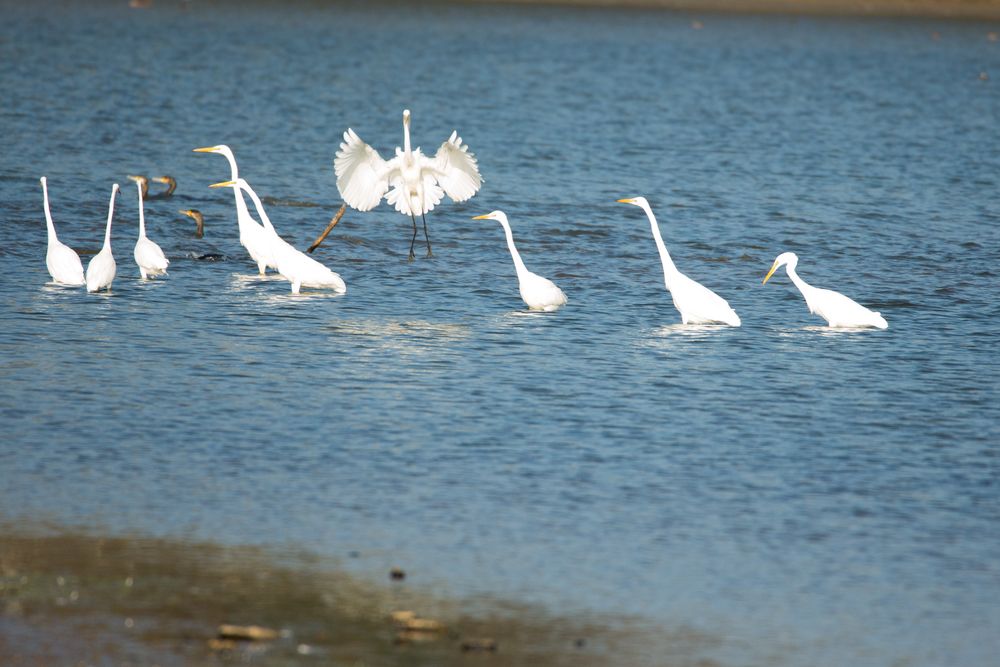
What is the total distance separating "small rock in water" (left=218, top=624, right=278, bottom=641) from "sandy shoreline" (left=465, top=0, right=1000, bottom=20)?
170 ft

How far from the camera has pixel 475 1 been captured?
62531mm

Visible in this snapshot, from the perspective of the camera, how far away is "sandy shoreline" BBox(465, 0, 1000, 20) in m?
55.7

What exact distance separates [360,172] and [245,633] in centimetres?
836

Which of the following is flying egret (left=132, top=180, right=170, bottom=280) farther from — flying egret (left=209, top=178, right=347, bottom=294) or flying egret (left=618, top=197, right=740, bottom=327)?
flying egret (left=618, top=197, right=740, bottom=327)

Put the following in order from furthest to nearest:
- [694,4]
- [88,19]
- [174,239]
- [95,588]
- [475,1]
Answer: [475,1] → [694,4] → [88,19] → [174,239] → [95,588]

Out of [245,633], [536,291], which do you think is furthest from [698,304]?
[245,633]

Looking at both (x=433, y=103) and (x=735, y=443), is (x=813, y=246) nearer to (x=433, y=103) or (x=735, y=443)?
(x=735, y=443)

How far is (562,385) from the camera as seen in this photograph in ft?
31.3

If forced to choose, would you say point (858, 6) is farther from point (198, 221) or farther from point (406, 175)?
point (406, 175)

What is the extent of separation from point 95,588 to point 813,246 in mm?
11381

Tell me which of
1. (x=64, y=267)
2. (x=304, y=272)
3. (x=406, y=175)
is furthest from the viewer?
(x=406, y=175)

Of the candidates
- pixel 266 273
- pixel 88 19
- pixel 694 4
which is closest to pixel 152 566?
pixel 266 273

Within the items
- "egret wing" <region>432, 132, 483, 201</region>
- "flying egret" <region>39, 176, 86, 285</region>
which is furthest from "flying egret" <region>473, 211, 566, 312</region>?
"flying egret" <region>39, 176, 86, 285</region>

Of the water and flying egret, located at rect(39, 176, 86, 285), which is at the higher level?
flying egret, located at rect(39, 176, 86, 285)
